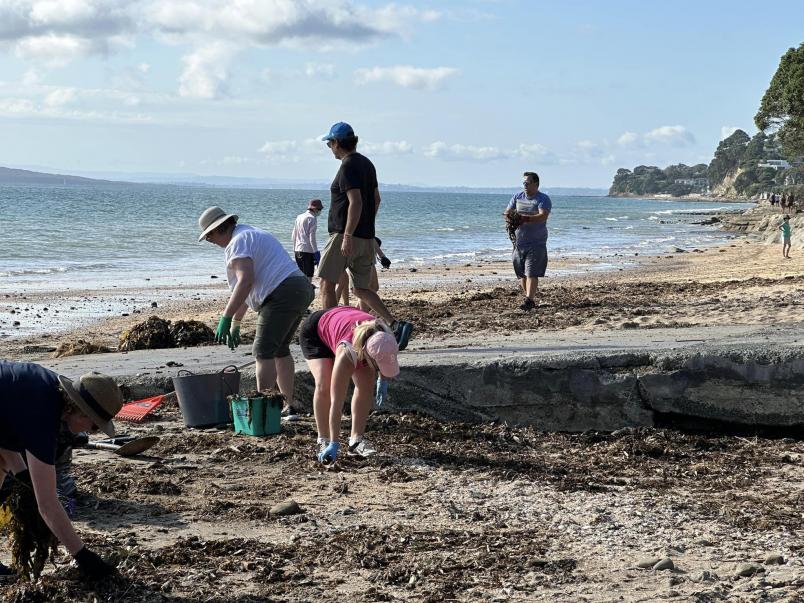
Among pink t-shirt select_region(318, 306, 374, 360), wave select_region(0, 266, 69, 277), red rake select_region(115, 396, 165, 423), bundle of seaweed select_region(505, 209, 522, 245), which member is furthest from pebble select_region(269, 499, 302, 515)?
wave select_region(0, 266, 69, 277)

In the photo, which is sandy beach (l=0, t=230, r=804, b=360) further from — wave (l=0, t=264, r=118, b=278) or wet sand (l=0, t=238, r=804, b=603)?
wave (l=0, t=264, r=118, b=278)

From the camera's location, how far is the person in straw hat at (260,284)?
679 cm

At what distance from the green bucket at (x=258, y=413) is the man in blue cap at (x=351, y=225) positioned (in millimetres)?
1205

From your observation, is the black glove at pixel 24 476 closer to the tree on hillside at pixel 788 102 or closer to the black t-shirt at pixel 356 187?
the black t-shirt at pixel 356 187

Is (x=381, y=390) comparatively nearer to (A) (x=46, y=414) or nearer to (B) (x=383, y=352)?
(B) (x=383, y=352)

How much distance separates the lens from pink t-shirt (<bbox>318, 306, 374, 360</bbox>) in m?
6.22

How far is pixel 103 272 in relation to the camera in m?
23.2

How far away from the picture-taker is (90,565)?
427cm

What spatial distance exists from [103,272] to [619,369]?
17.6 metres

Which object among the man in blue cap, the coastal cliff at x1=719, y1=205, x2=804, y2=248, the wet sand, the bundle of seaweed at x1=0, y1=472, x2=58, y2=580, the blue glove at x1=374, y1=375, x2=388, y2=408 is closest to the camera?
the bundle of seaweed at x1=0, y1=472, x2=58, y2=580

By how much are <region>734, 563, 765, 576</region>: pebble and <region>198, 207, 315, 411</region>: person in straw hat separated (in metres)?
3.30

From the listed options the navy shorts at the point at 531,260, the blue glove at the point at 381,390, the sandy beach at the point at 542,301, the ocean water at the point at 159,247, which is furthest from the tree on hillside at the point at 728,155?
the blue glove at the point at 381,390

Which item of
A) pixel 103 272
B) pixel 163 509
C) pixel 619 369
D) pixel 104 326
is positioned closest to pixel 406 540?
pixel 163 509

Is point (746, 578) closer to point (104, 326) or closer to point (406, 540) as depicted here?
point (406, 540)
